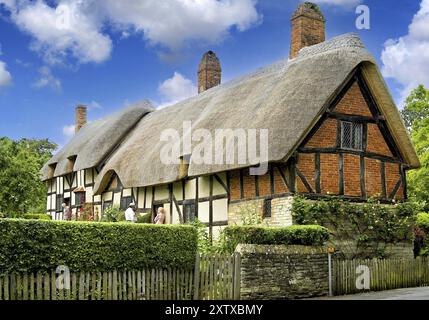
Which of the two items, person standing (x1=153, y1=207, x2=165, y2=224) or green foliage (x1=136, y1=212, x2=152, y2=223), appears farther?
green foliage (x1=136, y1=212, x2=152, y2=223)

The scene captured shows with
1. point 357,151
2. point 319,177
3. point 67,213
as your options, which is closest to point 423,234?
point 357,151

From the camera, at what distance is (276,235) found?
14.3 m

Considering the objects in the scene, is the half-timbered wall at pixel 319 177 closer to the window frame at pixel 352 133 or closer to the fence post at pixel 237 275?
the window frame at pixel 352 133

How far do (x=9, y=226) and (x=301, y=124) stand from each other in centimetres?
837

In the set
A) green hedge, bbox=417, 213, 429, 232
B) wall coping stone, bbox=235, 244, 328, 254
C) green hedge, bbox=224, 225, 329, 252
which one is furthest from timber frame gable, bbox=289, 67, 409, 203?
wall coping stone, bbox=235, 244, 328, 254

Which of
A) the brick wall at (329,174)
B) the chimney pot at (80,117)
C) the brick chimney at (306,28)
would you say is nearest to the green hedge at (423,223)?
the brick wall at (329,174)

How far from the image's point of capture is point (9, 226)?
35.6ft

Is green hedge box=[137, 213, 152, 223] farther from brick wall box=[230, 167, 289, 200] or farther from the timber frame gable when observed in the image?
the timber frame gable

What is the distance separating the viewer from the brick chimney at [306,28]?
66.4ft

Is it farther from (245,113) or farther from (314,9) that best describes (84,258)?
(314,9)

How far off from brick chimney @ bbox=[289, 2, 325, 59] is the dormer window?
3.77 m

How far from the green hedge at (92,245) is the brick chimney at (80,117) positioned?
27389 millimetres

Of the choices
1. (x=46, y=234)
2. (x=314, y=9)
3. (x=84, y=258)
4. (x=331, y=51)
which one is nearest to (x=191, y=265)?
(x=84, y=258)

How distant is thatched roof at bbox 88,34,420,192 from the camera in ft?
54.3
